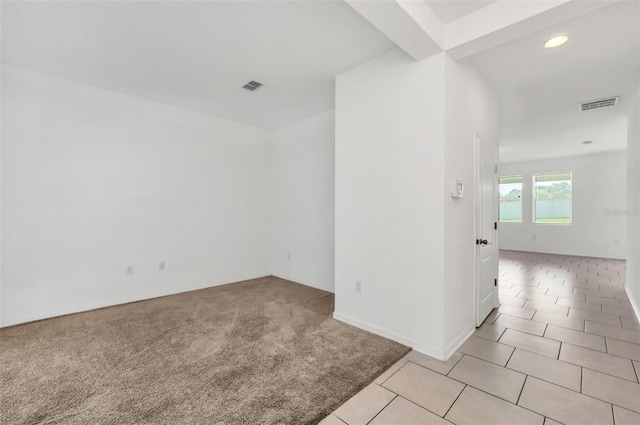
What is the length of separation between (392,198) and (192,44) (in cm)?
232

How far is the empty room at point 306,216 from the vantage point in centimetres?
187

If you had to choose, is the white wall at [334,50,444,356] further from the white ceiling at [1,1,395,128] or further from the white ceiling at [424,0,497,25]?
the white ceiling at [1,1,395,128]

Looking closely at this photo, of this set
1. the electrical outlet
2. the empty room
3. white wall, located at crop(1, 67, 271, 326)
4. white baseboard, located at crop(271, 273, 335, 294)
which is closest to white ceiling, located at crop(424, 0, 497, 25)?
the empty room

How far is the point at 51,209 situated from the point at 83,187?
0.39m

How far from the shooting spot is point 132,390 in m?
1.88

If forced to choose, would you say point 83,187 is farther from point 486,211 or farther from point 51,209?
point 486,211

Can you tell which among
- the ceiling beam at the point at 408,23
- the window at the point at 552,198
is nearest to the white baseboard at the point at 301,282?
the ceiling beam at the point at 408,23

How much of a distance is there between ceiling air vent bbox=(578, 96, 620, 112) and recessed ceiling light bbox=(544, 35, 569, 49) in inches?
79.7

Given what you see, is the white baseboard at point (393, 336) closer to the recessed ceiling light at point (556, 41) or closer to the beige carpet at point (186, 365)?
the beige carpet at point (186, 365)

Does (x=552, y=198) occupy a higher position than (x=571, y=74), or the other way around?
(x=571, y=74)

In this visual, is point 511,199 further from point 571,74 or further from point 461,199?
point 461,199

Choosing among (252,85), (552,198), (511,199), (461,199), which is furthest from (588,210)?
(252,85)

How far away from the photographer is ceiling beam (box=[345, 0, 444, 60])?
1737 millimetres

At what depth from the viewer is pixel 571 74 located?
116 inches
